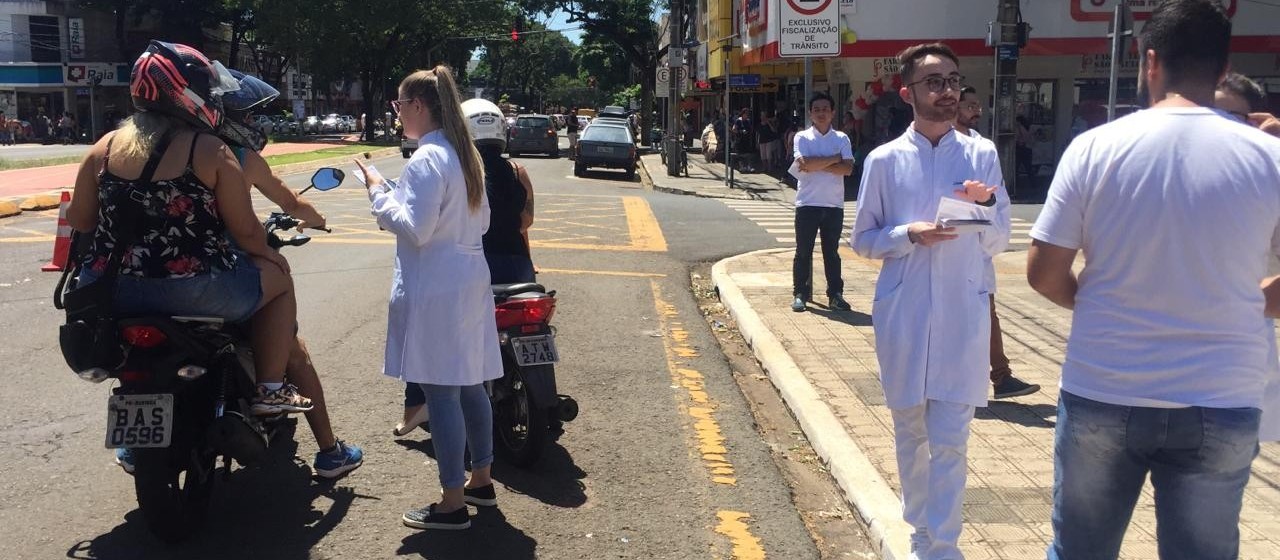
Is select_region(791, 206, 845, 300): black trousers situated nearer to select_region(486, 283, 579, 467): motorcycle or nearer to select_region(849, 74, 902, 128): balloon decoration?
select_region(486, 283, 579, 467): motorcycle

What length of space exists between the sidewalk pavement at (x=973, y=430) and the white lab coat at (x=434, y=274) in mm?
1882

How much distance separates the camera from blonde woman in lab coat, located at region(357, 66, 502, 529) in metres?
4.25

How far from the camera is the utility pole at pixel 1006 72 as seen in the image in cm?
1909

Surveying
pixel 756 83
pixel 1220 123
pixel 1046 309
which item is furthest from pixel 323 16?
pixel 1220 123

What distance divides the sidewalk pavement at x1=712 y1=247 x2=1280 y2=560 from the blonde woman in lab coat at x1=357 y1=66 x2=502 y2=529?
180 cm

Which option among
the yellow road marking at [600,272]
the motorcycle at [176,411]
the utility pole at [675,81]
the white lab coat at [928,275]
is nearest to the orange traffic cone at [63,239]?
the motorcycle at [176,411]

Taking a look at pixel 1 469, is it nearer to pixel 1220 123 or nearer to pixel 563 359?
pixel 563 359

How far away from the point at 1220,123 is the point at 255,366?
3.74 metres

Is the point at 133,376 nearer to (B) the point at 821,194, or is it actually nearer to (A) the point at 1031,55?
(B) the point at 821,194

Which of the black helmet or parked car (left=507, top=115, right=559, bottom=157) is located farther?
parked car (left=507, top=115, right=559, bottom=157)

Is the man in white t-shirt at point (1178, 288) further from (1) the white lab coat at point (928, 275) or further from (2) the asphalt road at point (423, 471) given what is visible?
(2) the asphalt road at point (423, 471)

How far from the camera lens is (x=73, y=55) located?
58.7 meters

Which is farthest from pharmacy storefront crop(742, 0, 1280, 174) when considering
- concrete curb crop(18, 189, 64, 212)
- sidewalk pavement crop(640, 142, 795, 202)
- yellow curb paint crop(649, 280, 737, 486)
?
concrete curb crop(18, 189, 64, 212)

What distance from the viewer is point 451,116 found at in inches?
172
